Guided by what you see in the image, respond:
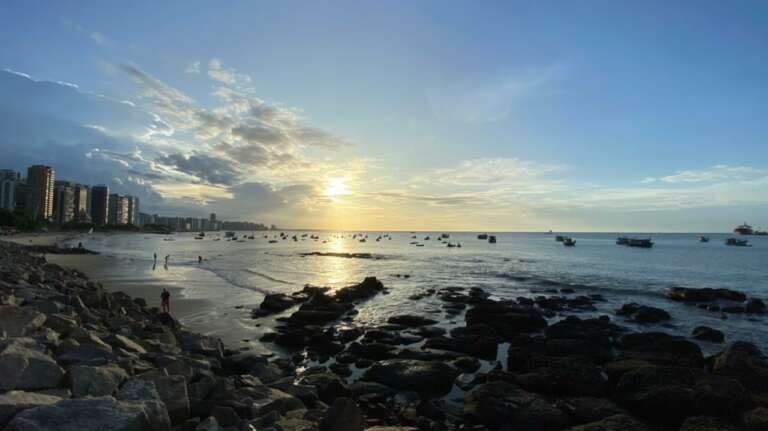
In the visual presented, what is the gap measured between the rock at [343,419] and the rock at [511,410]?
4542 millimetres

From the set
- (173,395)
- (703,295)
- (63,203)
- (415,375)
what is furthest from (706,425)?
(63,203)

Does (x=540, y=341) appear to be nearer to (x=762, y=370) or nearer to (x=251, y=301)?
(x=762, y=370)

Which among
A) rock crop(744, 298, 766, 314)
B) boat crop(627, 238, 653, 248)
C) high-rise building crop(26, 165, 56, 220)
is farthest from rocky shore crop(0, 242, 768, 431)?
high-rise building crop(26, 165, 56, 220)

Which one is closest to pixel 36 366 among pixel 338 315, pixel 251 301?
pixel 338 315

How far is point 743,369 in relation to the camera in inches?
474

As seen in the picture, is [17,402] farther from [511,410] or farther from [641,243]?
[641,243]

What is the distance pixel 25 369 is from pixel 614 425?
33.8 feet

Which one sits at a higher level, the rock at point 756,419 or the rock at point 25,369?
the rock at point 25,369

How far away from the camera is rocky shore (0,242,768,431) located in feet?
19.7

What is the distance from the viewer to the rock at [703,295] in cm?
3133

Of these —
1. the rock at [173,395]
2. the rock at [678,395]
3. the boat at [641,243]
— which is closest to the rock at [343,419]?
the rock at [173,395]

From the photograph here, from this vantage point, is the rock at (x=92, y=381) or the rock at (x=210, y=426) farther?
the rock at (x=92, y=381)

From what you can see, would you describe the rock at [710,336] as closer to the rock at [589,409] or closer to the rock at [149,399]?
the rock at [589,409]

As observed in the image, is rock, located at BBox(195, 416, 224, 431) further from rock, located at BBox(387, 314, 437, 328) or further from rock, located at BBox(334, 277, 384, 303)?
rock, located at BBox(334, 277, 384, 303)
